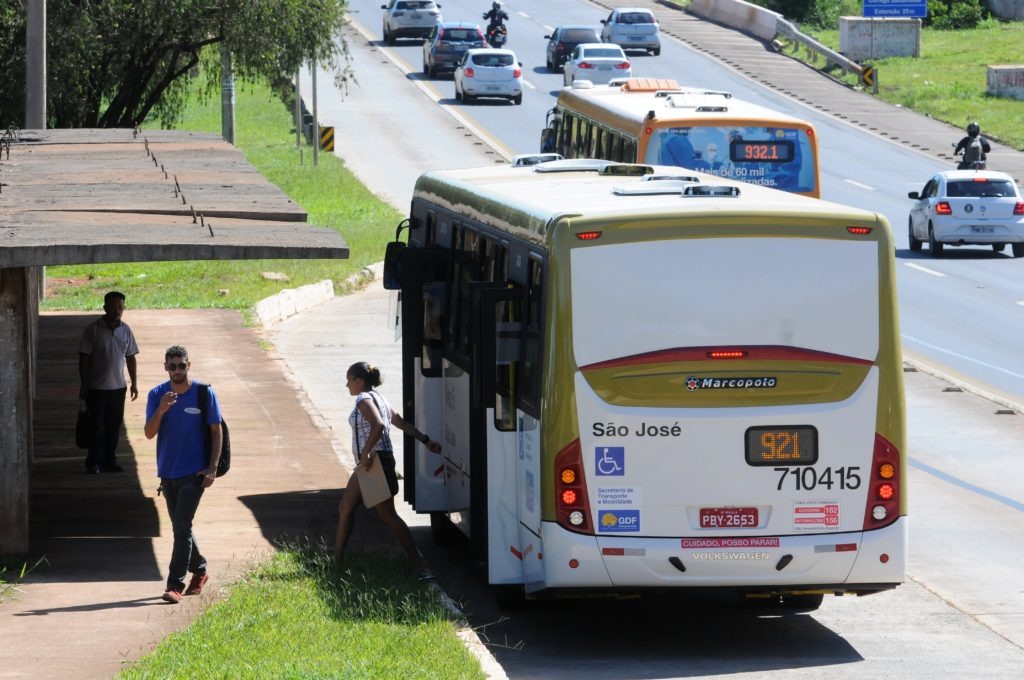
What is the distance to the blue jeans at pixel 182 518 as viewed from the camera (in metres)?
12.4

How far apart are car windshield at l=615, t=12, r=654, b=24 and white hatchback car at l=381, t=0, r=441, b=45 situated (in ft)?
24.9

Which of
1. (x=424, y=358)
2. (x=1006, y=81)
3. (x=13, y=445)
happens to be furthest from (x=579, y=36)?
(x=13, y=445)

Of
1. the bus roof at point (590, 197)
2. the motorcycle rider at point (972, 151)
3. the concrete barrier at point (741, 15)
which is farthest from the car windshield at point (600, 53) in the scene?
the bus roof at point (590, 197)

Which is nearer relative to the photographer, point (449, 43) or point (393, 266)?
point (393, 266)

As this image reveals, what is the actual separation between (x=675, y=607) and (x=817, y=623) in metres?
1.09

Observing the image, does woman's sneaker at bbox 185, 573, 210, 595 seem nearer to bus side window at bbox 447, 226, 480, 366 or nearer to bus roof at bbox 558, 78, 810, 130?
bus side window at bbox 447, 226, 480, 366

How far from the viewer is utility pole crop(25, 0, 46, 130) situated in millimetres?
27672

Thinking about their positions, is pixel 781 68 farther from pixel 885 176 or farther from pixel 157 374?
pixel 157 374

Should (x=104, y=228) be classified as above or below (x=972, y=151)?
above

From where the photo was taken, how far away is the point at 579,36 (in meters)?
65.9

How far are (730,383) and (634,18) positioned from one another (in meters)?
59.5

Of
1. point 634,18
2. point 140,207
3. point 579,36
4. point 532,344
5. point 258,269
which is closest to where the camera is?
point 532,344

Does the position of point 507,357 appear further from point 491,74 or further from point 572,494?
point 491,74

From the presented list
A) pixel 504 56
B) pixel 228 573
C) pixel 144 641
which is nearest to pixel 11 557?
pixel 228 573
